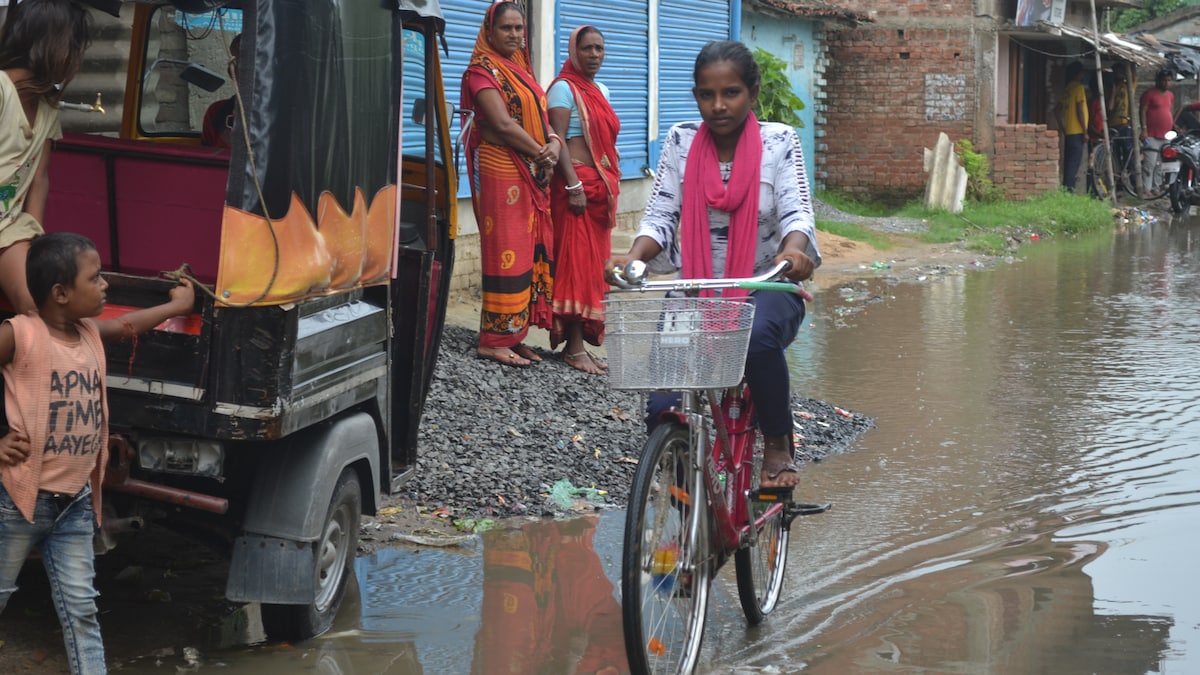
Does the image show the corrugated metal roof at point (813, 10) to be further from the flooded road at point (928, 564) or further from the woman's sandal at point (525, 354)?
the woman's sandal at point (525, 354)

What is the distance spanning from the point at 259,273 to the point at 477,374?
383 cm

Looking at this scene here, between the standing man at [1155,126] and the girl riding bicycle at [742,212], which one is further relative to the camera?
the standing man at [1155,126]

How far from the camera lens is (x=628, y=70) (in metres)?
14.4

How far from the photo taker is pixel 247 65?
3.78 metres

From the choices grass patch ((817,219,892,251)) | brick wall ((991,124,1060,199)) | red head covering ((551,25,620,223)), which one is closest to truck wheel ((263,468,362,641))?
red head covering ((551,25,620,223))

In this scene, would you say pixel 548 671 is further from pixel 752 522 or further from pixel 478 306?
pixel 478 306

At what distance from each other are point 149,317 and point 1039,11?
21336 millimetres

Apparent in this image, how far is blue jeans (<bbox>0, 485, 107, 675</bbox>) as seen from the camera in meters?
3.45

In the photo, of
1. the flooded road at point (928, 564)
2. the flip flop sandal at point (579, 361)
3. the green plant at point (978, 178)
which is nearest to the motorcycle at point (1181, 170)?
the green plant at point (978, 178)

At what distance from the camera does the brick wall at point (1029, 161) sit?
70.2ft

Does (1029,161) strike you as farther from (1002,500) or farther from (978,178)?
(1002,500)

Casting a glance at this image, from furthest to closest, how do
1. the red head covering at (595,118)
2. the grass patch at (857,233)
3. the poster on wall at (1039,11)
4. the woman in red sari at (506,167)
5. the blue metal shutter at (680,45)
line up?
the poster on wall at (1039,11) < the grass patch at (857,233) < the blue metal shutter at (680,45) < the red head covering at (595,118) < the woman in red sari at (506,167)

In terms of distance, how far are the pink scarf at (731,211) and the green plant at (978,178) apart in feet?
58.3

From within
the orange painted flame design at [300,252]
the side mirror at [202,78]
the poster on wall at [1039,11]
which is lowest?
the orange painted flame design at [300,252]
